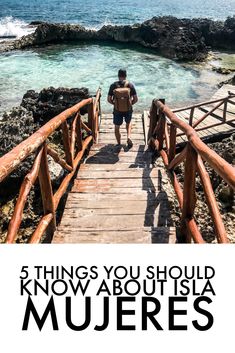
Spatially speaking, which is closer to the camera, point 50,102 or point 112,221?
point 112,221

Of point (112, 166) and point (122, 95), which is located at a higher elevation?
point (122, 95)

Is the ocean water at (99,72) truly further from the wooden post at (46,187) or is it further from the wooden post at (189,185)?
the wooden post at (189,185)

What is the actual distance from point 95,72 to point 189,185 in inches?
836

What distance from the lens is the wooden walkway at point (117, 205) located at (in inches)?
187

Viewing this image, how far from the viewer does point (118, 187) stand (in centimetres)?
637

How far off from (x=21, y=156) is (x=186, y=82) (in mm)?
19997

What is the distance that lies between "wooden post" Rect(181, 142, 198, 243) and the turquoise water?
1358 cm

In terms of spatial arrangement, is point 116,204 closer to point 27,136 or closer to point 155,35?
point 27,136

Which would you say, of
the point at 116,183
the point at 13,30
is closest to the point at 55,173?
the point at 116,183

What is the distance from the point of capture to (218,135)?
11391 mm

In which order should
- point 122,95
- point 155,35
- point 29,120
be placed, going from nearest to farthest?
point 122,95 < point 29,120 < point 155,35

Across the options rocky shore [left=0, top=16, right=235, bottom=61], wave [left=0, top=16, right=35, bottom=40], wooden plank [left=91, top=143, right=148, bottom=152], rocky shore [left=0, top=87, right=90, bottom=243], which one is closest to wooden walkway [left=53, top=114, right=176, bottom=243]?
wooden plank [left=91, top=143, right=148, bottom=152]

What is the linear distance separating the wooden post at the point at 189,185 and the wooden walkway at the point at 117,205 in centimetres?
52

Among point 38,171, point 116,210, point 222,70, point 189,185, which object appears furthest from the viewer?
point 222,70
